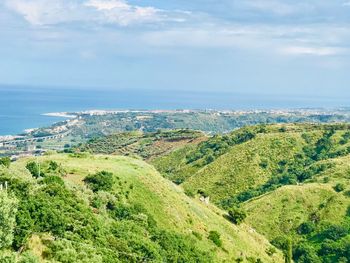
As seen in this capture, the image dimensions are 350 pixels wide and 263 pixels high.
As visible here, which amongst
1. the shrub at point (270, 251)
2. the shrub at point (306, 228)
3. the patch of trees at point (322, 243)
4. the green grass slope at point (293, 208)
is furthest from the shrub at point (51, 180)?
the shrub at point (306, 228)

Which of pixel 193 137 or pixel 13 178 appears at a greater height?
pixel 13 178

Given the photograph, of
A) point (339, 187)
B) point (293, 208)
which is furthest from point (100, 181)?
point (339, 187)

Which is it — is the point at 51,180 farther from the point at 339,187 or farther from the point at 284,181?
the point at 284,181

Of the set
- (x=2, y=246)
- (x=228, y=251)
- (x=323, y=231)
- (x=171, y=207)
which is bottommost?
(x=323, y=231)

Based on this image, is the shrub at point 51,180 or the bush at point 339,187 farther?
the bush at point 339,187

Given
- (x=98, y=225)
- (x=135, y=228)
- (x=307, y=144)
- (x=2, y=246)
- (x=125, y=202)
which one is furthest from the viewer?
(x=307, y=144)

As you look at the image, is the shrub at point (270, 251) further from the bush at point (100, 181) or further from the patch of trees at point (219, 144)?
the patch of trees at point (219, 144)

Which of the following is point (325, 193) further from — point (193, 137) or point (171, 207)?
point (193, 137)

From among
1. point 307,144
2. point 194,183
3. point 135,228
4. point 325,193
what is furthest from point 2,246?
point 307,144
